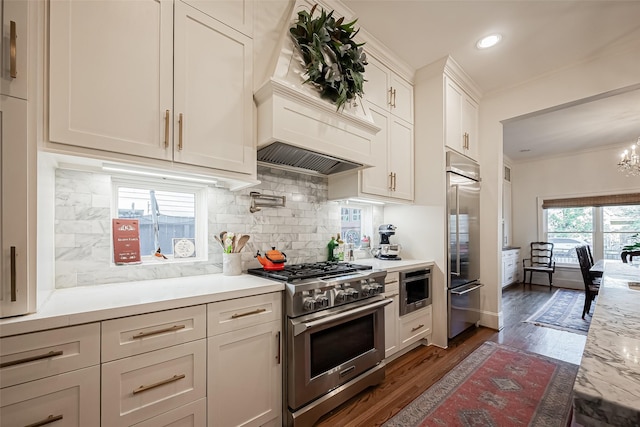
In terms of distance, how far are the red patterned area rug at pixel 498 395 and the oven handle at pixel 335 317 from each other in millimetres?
684

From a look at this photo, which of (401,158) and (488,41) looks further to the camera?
(401,158)

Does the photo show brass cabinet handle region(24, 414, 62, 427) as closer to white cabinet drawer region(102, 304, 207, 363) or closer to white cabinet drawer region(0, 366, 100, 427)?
white cabinet drawer region(0, 366, 100, 427)

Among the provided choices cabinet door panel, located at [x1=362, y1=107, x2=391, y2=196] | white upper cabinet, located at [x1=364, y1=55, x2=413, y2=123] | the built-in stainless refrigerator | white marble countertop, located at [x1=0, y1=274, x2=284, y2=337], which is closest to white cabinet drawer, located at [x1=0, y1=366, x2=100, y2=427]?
white marble countertop, located at [x1=0, y1=274, x2=284, y2=337]

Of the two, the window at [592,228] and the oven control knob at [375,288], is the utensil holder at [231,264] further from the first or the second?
the window at [592,228]

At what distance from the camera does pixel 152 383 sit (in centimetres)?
121

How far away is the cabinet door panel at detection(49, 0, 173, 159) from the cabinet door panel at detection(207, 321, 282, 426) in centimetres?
106

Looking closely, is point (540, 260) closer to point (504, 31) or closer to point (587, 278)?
point (587, 278)

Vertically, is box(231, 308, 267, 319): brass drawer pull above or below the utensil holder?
below

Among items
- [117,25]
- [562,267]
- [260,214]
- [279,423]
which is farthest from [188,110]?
[562,267]

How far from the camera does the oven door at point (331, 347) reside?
163 centimetres

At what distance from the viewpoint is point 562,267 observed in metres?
5.89

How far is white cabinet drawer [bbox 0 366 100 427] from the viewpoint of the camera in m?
0.94

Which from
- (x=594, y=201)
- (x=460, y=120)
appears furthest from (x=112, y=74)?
(x=594, y=201)

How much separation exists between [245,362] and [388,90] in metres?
2.70
